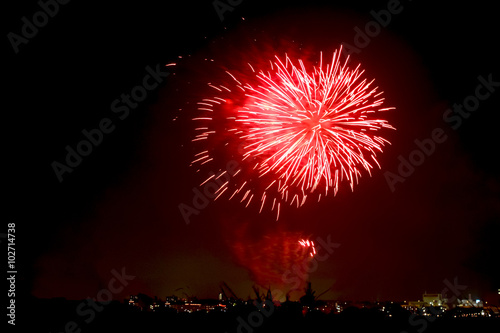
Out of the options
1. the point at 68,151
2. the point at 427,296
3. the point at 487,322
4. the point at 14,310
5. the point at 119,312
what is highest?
the point at 68,151

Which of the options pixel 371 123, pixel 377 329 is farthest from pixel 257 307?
pixel 371 123

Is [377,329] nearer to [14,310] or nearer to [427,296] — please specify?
[14,310]

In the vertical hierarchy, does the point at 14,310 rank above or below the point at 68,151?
below

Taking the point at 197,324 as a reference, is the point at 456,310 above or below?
below

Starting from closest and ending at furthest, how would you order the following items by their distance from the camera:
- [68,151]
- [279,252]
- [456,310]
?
[456,310], [68,151], [279,252]

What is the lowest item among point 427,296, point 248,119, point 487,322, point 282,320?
point 427,296

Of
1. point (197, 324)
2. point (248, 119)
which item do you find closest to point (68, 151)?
point (248, 119)

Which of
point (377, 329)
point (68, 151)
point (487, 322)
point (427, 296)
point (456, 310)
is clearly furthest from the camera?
point (427, 296)

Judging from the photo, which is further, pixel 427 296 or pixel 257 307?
pixel 427 296

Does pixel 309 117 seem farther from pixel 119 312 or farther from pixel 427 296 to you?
pixel 427 296
